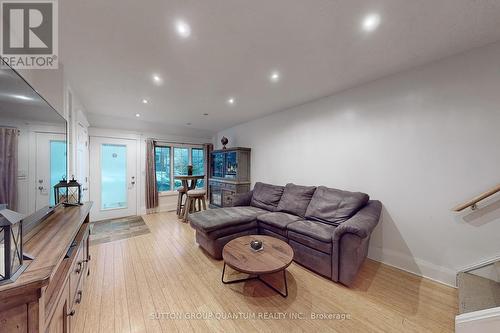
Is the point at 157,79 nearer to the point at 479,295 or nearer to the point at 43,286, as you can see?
the point at 43,286

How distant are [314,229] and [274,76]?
2.08 m

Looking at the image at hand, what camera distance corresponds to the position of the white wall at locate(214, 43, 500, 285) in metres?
1.80

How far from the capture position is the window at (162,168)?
510 centimetres

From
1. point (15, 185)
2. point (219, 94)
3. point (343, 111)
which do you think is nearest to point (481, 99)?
point (343, 111)

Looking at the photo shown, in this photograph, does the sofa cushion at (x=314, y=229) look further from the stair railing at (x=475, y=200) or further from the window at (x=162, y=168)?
the window at (x=162, y=168)

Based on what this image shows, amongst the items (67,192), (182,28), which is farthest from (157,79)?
(67,192)

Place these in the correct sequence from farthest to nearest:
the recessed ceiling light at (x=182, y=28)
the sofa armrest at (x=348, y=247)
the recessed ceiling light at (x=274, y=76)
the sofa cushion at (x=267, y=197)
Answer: the sofa cushion at (x=267, y=197)
the recessed ceiling light at (x=274, y=76)
the sofa armrest at (x=348, y=247)
the recessed ceiling light at (x=182, y=28)

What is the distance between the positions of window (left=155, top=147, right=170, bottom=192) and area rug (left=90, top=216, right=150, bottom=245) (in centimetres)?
109

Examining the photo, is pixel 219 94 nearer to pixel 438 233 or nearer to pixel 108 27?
pixel 108 27

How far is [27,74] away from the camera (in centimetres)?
175

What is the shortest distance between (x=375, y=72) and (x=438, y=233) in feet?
6.72

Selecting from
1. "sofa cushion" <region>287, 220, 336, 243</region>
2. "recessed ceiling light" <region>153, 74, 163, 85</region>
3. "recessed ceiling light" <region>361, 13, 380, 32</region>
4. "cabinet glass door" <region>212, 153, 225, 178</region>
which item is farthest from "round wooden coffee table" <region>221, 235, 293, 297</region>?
"cabinet glass door" <region>212, 153, 225, 178</region>

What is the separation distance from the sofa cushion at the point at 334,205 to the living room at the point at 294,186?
0.07 feet

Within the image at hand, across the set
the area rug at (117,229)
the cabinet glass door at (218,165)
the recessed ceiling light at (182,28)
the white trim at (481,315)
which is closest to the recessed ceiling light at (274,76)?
the recessed ceiling light at (182,28)
